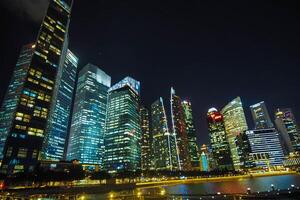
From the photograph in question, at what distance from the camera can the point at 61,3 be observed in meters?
195

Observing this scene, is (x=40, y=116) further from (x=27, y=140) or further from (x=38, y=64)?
(x=38, y=64)

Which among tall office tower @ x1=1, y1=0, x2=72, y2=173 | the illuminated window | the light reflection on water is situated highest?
tall office tower @ x1=1, y1=0, x2=72, y2=173

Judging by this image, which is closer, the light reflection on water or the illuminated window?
the light reflection on water

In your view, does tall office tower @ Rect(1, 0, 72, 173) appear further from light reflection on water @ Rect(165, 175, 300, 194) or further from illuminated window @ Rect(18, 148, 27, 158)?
light reflection on water @ Rect(165, 175, 300, 194)

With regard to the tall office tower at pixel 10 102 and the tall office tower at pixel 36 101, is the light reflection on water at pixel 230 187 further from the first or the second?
the tall office tower at pixel 10 102

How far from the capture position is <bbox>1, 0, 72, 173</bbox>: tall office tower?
128m

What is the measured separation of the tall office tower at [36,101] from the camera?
128375 mm

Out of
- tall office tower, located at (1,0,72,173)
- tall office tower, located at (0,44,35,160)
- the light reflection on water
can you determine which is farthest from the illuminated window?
the light reflection on water

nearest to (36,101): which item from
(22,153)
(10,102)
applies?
(22,153)

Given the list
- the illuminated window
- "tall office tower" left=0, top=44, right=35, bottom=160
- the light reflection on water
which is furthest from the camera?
"tall office tower" left=0, top=44, right=35, bottom=160

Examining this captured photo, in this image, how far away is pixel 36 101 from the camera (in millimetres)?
146500

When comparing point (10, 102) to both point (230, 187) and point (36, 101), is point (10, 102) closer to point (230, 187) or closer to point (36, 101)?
point (36, 101)

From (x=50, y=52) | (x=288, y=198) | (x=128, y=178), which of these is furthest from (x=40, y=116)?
(x=288, y=198)

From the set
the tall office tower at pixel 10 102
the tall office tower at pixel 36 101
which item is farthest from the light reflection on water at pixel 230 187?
the tall office tower at pixel 10 102
